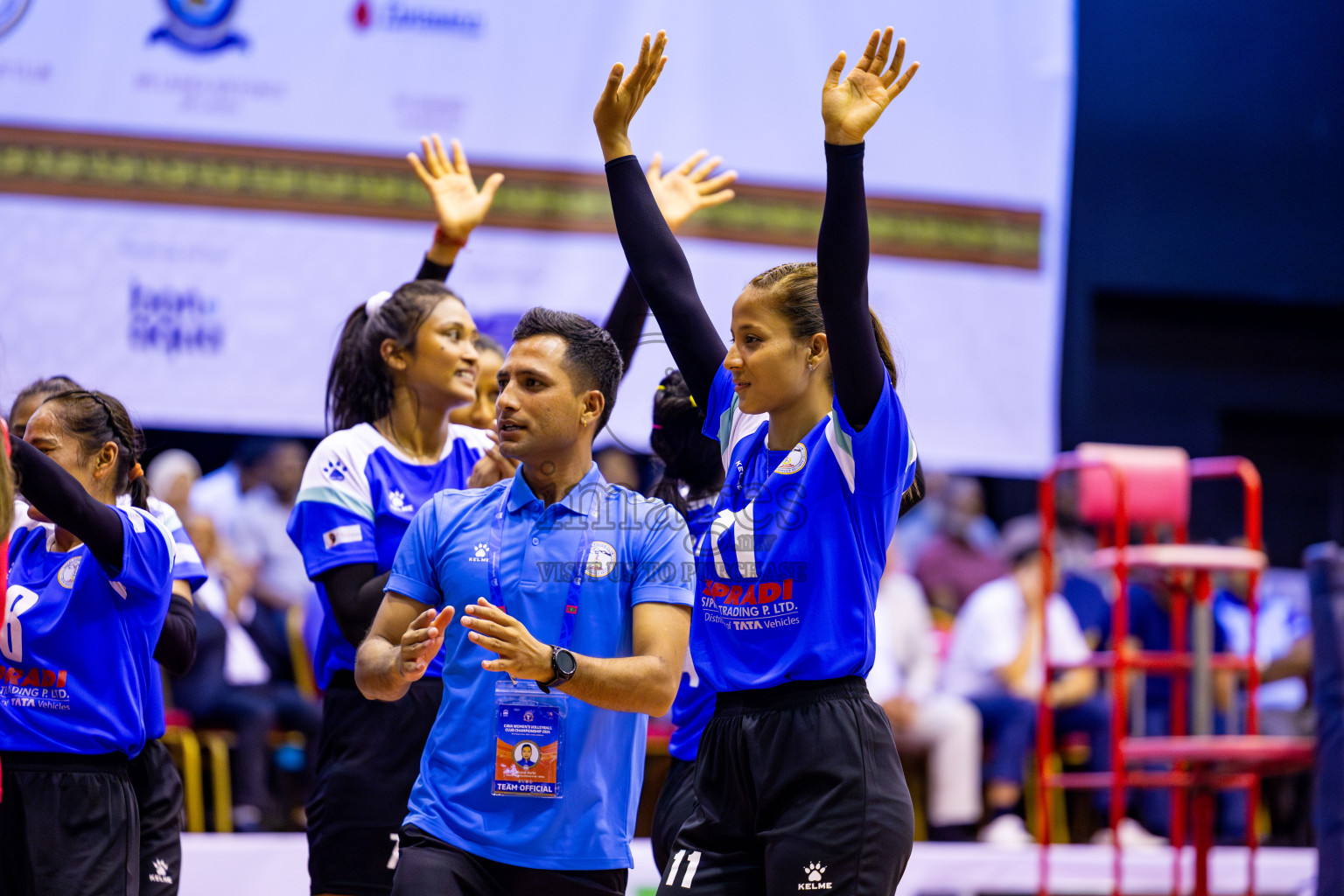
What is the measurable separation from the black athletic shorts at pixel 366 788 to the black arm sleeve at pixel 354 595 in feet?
0.52

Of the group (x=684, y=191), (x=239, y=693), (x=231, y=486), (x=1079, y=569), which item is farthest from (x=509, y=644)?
(x=1079, y=569)

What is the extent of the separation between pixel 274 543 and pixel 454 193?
2.85m

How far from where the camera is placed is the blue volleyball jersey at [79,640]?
8.33ft

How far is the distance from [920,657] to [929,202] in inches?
78.1

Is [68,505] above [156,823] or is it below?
above

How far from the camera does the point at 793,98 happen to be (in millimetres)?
5535

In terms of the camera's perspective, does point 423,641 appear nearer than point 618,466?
Yes

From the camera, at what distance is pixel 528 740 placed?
223cm

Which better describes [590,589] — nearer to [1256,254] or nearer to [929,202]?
[929,202]

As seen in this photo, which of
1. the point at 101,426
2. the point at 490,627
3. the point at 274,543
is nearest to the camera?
the point at 490,627

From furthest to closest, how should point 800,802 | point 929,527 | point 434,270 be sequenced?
Answer: point 929,527 < point 434,270 < point 800,802

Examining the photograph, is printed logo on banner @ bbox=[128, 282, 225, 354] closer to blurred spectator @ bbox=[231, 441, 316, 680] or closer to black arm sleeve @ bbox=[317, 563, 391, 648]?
blurred spectator @ bbox=[231, 441, 316, 680]

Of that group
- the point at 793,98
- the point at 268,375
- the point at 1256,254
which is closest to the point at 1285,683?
the point at 1256,254

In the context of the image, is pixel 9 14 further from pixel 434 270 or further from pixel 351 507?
pixel 351 507
